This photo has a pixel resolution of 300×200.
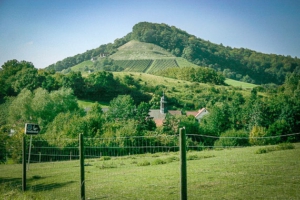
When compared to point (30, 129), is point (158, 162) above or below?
below

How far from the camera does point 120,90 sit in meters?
103

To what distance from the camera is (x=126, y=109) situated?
7419cm

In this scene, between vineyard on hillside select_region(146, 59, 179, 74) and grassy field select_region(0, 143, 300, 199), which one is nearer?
grassy field select_region(0, 143, 300, 199)

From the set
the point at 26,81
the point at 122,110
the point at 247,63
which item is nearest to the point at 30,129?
the point at 122,110

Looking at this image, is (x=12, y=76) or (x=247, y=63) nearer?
(x=12, y=76)

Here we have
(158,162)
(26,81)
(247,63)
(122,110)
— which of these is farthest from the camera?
(247,63)

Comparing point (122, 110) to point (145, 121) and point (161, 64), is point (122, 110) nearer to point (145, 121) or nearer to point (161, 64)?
point (145, 121)

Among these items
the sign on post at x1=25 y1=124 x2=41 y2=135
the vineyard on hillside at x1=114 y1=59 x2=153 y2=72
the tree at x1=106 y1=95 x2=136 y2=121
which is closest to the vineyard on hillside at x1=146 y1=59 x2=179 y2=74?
the vineyard on hillside at x1=114 y1=59 x2=153 y2=72

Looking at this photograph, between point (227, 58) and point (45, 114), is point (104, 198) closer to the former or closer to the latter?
point (45, 114)

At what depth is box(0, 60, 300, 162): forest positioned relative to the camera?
40844 millimetres

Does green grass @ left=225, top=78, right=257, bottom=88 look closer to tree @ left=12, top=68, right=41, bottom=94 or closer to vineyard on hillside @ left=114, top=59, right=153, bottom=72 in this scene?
vineyard on hillside @ left=114, top=59, right=153, bottom=72

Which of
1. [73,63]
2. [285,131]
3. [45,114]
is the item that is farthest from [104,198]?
[73,63]

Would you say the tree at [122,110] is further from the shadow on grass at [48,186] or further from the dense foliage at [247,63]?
the shadow on grass at [48,186]

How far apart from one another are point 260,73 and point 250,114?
5693cm
